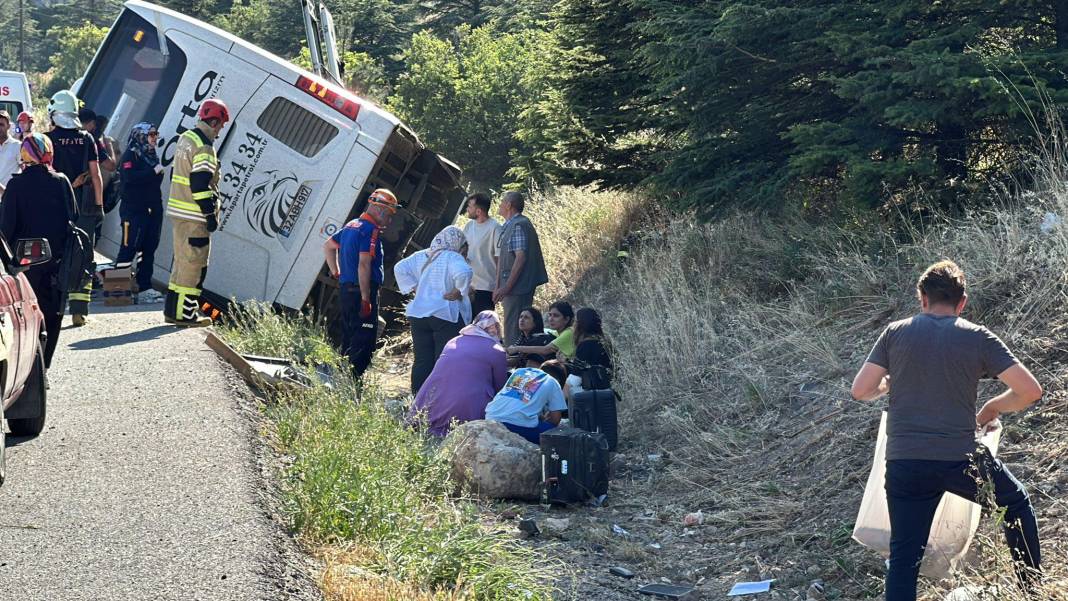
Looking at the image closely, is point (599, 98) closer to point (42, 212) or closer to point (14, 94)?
point (42, 212)

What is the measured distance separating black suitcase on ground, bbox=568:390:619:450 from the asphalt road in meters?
2.25

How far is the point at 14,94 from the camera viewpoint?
1588 centimetres

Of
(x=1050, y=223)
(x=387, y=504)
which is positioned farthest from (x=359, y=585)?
(x=1050, y=223)

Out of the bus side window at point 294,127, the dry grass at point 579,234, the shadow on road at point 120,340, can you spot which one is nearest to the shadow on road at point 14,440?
the shadow on road at point 120,340

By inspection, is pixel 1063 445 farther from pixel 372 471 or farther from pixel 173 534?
pixel 173 534

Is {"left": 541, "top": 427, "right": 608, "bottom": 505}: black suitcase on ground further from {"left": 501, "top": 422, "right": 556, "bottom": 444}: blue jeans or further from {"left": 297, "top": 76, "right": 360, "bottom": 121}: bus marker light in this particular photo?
→ {"left": 297, "top": 76, "right": 360, "bottom": 121}: bus marker light

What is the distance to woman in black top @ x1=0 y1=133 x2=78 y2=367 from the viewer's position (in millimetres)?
8242

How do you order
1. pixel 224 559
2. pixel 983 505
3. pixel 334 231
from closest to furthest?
pixel 224 559 → pixel 983 505 → pixel 334 231

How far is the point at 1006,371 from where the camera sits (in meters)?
4.69

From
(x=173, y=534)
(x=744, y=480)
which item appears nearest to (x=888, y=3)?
(x=744, y=480)

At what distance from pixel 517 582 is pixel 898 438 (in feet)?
5.58

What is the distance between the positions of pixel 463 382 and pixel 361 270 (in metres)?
1.87

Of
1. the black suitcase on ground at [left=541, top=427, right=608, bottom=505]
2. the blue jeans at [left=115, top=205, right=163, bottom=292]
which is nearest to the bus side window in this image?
the blue jeans at [left=115, top=205, right=163, bottom=292]

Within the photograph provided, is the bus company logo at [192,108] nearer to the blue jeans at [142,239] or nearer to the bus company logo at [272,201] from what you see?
the blue jeans at [142,239]
